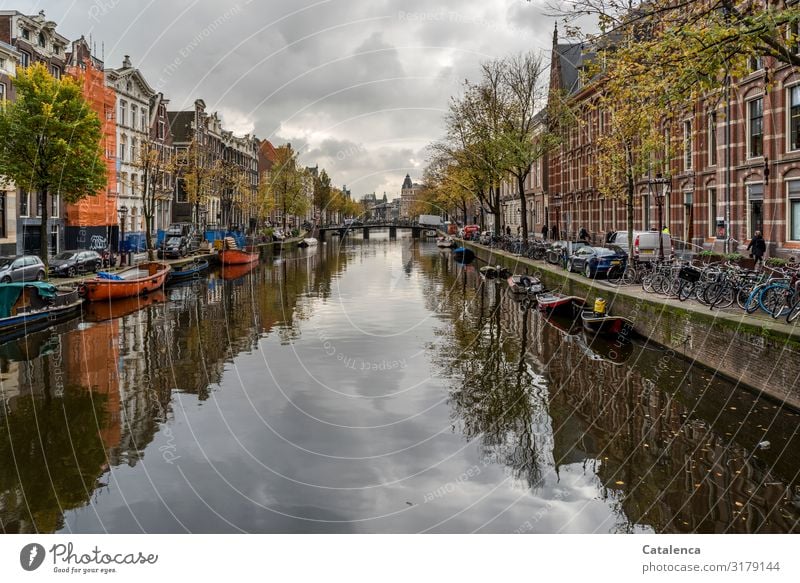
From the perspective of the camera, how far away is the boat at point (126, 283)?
32625 millimetres

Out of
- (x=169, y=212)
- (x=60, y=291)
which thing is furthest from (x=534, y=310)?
(x=169, y=212)

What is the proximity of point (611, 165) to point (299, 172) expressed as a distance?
258ft

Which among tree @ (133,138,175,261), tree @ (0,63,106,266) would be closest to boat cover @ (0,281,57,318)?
tree @ (0,63,106,266)

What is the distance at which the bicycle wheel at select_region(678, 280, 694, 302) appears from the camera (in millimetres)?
22103

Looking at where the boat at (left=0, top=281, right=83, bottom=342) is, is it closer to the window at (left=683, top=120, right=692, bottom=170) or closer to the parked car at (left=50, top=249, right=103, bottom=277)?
the parked car at (left=50, top=249, right=103, bottom=277)

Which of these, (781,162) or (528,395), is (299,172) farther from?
(528,395)

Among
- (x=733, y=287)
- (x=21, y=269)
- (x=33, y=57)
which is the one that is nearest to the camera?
(x=733, y=287)

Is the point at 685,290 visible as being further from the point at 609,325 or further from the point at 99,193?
the point at 99,193

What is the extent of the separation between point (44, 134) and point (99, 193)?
50.9 ft

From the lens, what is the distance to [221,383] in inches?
708

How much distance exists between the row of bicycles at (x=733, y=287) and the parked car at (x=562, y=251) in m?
11.8

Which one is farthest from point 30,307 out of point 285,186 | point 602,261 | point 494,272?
point 285,186

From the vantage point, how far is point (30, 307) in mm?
26688

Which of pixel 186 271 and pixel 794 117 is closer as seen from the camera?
pixel 794 117
